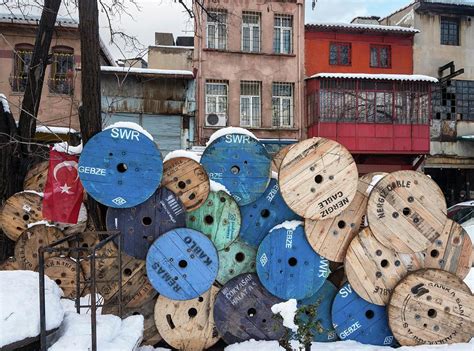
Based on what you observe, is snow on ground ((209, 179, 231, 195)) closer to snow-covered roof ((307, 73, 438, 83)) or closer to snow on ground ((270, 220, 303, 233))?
snow on ground ((270, 220, 303, 233))

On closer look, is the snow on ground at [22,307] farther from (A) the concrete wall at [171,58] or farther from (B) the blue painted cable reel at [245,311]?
(A) the concrete wall at [171,58]

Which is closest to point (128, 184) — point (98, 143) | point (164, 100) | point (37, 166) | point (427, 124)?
point (98, 143)

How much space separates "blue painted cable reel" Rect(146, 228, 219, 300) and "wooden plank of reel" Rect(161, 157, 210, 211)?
1.27ft

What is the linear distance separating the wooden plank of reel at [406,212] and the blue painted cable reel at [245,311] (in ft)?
5.19

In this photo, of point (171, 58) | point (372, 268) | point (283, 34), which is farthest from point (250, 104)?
point (372, 268)

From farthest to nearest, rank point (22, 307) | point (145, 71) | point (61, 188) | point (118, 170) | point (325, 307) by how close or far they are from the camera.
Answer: point (145, 71)
point (61, 188)
point (325, 307)
point (118, 170)
point (22, 307)

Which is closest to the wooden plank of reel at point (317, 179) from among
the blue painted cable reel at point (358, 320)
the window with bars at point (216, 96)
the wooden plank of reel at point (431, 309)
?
the blue painted cable reel at point (358, 320)

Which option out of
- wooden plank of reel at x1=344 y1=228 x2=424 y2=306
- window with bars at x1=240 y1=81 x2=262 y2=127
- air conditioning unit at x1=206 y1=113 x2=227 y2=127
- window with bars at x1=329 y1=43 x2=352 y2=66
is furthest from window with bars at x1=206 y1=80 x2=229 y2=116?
wooden plank of reel at x1=344 y1=228 x2=424 y2=306

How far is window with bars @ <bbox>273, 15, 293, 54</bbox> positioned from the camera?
1906cm

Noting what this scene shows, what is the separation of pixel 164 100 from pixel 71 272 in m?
12.4

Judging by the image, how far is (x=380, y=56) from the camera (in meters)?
20.0

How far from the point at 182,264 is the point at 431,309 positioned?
307 centimetres

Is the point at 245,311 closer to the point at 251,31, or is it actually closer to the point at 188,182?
the point at 188,182

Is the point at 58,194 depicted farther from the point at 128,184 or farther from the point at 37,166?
the point at 37,166
